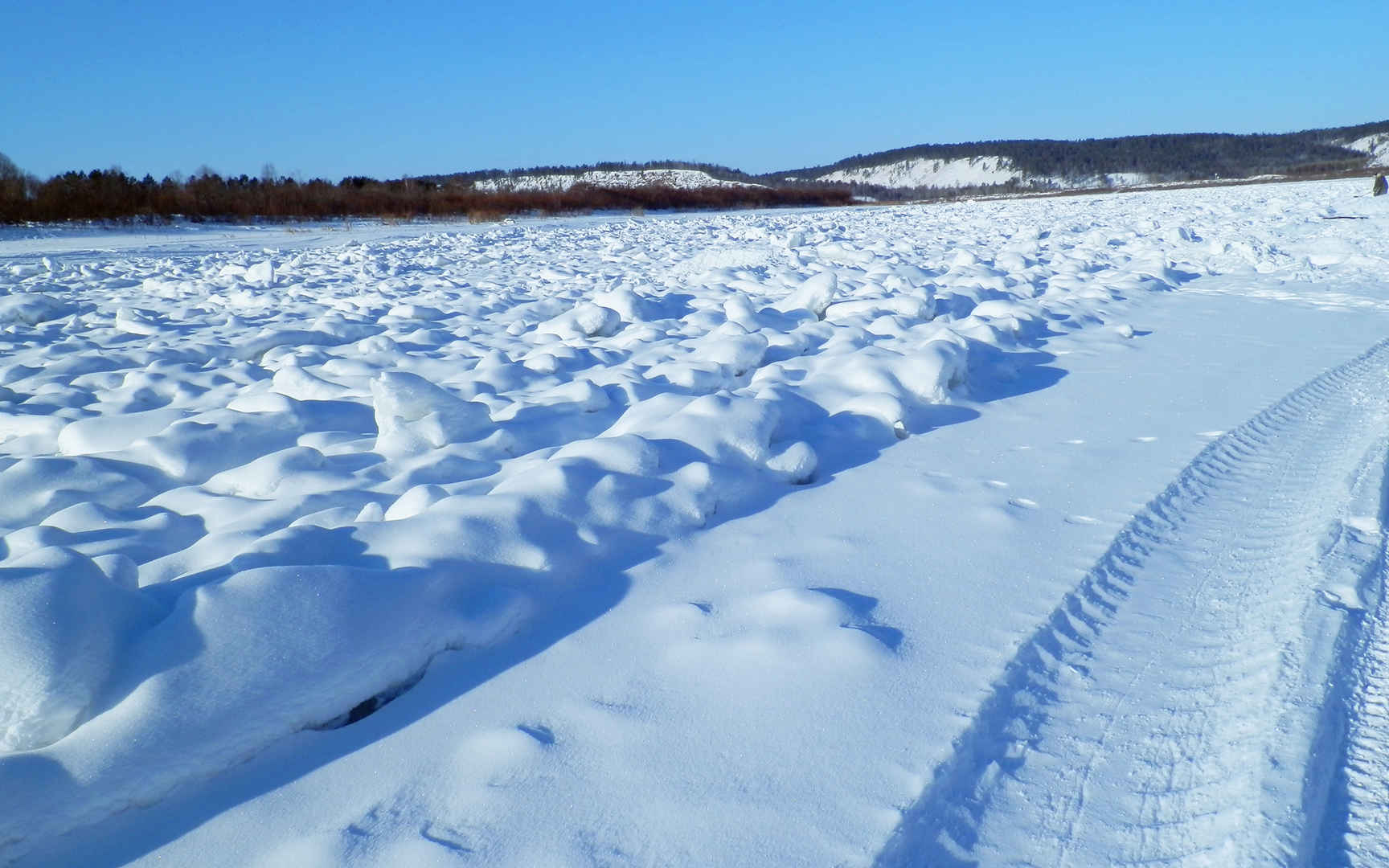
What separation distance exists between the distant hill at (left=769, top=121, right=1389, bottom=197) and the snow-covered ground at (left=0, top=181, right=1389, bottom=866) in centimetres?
6698

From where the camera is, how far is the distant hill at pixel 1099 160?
266ft

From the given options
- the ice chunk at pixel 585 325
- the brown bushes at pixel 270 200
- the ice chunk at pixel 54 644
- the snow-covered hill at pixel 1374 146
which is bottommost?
the ice chunk at pixel 54 644

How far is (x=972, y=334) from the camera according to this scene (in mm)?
5465

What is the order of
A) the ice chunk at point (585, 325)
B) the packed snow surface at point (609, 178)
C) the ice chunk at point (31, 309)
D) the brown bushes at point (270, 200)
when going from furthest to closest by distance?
the packed snow surface at point (609, 178), the brown bushes at point (270, 200), the ice chunk at point (31, 309), the ice chunk at point (585, 325)

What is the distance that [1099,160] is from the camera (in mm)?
93125

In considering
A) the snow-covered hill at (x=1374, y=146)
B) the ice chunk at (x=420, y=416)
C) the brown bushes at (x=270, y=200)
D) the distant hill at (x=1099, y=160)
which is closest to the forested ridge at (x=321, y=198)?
the brown bushes at (x=270, y=200)

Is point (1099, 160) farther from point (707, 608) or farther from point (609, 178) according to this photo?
point (707, 608)

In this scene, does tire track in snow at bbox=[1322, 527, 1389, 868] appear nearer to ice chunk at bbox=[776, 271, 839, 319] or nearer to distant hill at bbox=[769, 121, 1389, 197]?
ice chunk at bbox=[776, 271, 839, 319]

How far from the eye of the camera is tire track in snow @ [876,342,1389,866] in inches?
63.2

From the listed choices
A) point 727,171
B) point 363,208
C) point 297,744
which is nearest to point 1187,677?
point 297,744

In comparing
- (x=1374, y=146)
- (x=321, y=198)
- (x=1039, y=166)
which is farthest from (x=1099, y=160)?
(x=321, y=198)

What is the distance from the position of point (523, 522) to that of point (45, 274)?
37.4 feet

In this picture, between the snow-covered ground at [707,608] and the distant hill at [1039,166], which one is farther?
the distant hill at [1039,166]

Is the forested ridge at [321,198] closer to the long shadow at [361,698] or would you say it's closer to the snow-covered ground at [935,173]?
the long shadow at [361,698]
